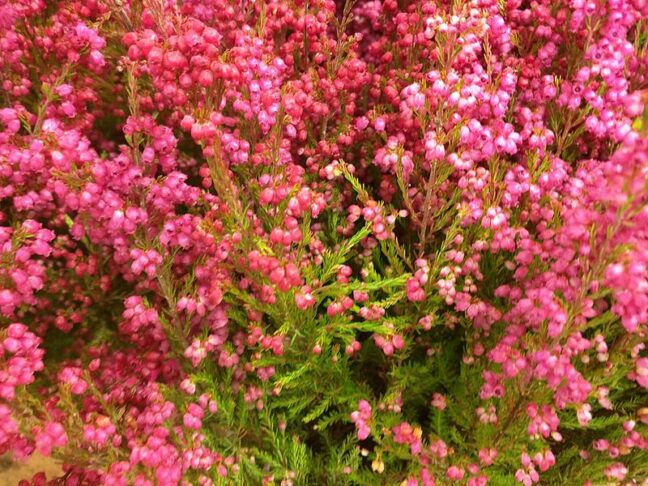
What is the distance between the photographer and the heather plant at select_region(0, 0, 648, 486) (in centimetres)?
128

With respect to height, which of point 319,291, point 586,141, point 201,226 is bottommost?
point 319,291

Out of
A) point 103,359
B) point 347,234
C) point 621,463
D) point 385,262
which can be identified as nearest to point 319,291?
point 347,234

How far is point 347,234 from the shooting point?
199cm

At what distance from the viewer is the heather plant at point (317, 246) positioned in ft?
4.19

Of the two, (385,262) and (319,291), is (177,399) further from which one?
(385,262)

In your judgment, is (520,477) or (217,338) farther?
(217,338)

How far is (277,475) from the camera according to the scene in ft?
5.58

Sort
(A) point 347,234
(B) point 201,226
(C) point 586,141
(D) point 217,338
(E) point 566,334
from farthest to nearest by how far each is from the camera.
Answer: (A) point 347,234 < (C) point 586,141 < (D) point 217,338 < (B) point 201,226 < (E) point 566,334

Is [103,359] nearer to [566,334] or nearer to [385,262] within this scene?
[385,262]

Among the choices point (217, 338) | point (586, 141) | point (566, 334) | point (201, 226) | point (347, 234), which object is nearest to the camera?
point (566, 334)

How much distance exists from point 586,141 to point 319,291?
121 cm

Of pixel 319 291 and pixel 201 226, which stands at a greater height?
pixel 201 226

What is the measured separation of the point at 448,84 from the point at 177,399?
1366 millimetres

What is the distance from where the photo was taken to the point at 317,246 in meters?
1.65
